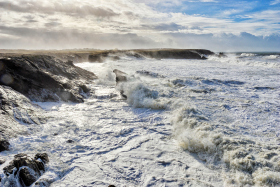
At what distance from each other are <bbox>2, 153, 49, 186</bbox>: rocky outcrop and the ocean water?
114mm

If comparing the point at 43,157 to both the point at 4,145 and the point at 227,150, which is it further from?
the point at 227,150

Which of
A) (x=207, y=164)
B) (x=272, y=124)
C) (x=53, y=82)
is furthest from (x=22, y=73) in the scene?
(x=272, y=124)

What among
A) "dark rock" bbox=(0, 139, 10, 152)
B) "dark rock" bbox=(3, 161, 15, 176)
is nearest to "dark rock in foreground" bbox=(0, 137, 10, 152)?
"dark rock" bbox=(0, 139, 10, 152)

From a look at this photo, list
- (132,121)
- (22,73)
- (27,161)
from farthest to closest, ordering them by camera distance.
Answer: (22,73)
(132,121)
(27,161)

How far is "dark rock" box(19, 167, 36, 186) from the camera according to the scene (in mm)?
2805

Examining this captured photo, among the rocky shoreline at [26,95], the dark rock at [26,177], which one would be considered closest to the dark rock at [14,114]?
the rocky shoreline at [26,95]

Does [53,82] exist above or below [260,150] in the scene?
above

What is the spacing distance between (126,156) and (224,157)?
227 cm

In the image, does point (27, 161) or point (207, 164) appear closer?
point (27, 161)

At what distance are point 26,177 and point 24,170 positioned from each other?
154mm

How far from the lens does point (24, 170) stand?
2908mm

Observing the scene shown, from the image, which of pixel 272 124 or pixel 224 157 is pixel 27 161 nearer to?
pixel 224 157

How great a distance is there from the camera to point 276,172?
3.18 meters

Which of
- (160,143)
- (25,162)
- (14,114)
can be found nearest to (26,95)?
(14,114)
